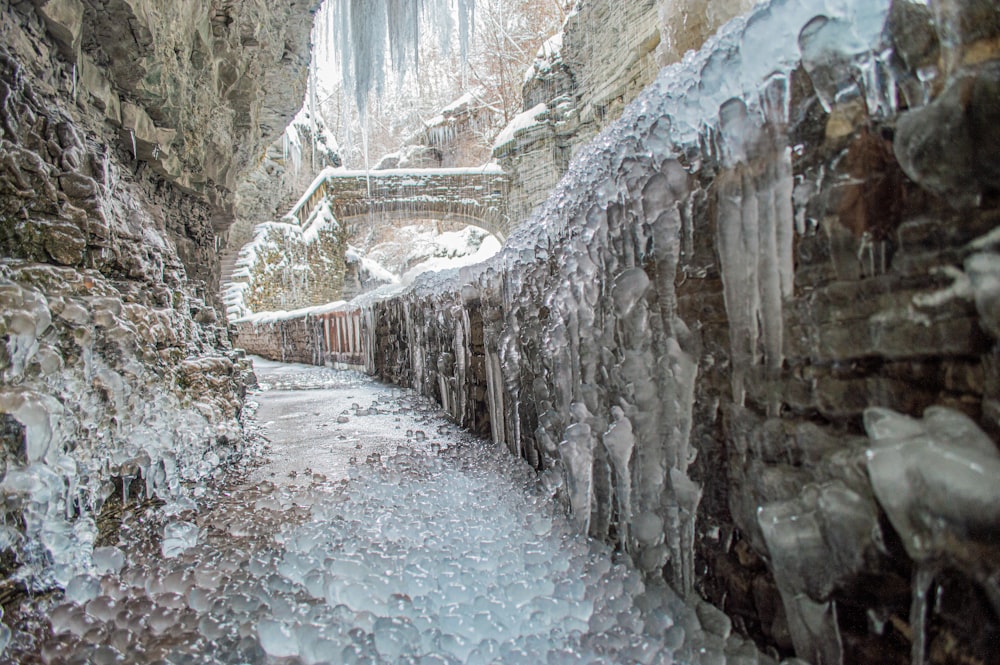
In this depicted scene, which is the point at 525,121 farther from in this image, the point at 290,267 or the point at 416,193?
the point at 290,267

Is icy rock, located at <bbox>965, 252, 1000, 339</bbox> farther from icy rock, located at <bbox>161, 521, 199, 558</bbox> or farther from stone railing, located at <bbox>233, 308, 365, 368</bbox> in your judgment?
stone railing, located at <bbox>233, 308, 365, 368</bbox>

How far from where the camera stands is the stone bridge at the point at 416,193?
47.2ft

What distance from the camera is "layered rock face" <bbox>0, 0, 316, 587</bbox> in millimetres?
1434

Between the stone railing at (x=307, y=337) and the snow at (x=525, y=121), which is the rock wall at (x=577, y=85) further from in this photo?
the stone railing at (x=307, y=337)

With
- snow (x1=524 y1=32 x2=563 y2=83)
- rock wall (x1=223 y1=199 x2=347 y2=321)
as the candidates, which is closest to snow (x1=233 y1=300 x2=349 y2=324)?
rock wall (x1=223 y1=199 x2=347 y2=321)

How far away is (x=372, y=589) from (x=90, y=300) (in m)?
1.45

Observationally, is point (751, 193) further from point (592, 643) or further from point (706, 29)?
point (706, 29)

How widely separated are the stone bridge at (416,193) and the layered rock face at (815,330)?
13.3 meters

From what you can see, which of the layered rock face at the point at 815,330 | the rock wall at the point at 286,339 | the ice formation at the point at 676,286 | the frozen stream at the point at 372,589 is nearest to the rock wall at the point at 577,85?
the rock wall at the point at 286,339

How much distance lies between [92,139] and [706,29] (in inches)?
144

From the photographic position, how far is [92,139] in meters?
2.69

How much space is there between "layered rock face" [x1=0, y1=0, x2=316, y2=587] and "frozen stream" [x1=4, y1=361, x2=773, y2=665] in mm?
220

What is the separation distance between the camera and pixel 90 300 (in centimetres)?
183

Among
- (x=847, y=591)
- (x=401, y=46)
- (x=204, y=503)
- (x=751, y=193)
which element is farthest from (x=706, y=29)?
(x=401, y=46)
